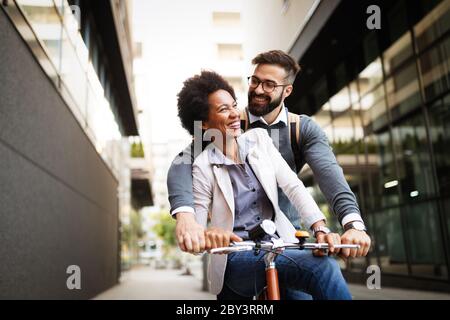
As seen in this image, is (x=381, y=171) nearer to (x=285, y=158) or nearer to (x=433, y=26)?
(x=433, y=26)

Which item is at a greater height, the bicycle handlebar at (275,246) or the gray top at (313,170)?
the gray top at (313,170)

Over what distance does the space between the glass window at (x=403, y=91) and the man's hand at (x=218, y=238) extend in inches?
399

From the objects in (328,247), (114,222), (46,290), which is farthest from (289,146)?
(114,222)

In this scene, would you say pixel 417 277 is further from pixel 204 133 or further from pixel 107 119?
pixel 204 133

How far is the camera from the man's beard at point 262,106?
194cm

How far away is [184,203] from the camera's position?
181 centimetres

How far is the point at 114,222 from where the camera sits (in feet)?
50.4

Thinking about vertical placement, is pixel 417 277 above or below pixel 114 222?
below

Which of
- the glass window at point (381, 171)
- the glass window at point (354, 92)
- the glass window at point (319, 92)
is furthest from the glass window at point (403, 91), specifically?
the glass window at point (319, 92)

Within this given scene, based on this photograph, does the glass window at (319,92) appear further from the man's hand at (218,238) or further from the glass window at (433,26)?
the glass window at (433,26)

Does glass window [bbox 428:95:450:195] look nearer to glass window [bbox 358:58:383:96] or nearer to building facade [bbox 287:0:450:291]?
building facade [bbox 287:0:450:291]

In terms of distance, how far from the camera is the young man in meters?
1.72

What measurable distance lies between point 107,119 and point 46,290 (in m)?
7.30

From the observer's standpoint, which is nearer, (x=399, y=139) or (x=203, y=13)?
(x=203, y=13)
